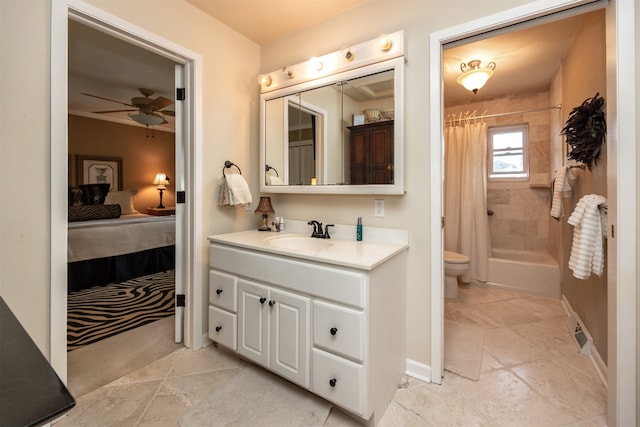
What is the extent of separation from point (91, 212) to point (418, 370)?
431cm

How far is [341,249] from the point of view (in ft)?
5.50

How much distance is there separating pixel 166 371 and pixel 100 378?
1.21ft

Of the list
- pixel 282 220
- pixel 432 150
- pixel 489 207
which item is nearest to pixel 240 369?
pixel 282 220

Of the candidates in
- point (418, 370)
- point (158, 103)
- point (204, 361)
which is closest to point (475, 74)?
point (418, 370)

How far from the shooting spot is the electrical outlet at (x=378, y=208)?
76.2 inches

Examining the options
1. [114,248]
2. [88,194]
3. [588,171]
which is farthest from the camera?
[88,194]

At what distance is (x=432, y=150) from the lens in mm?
1714

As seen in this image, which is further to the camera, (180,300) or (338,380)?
(180,300)

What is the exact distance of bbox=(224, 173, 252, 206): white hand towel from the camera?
2152mm

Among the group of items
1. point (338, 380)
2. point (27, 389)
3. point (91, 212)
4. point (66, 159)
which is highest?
point (66, 159)

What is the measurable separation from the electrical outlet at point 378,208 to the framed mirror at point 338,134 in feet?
0.40

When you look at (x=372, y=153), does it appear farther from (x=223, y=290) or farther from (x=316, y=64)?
(x=223, y=290)

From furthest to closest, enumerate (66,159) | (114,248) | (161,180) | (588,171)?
1. (161,180)
2. (114,248)
3. (588,171)
4. (66,159)

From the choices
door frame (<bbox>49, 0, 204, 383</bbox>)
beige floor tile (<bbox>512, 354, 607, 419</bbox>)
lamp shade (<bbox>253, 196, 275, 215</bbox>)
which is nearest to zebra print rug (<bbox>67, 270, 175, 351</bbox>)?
door frame (<bbox>49, 0, 204, 383</bbox>)
